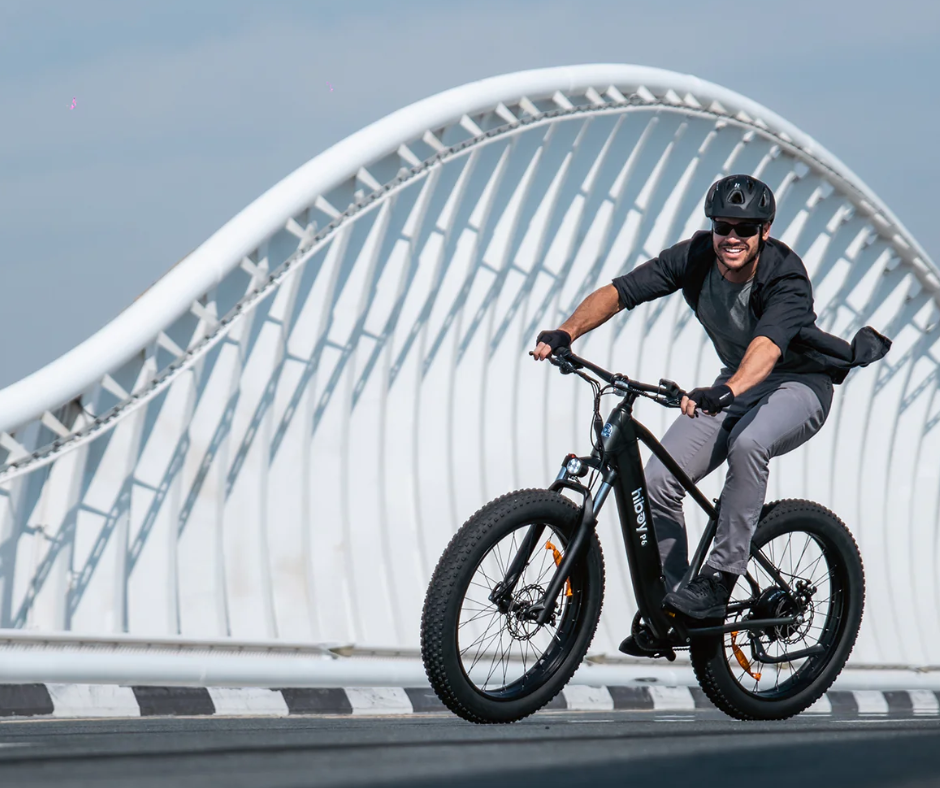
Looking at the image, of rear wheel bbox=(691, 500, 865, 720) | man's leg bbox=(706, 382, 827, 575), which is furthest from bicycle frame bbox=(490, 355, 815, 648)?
rear wheel bbox=(691, 500, 865, 720)

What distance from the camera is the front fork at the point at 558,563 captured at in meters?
4.43

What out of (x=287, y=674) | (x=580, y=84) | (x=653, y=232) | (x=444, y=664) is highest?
(x=580, y=84)

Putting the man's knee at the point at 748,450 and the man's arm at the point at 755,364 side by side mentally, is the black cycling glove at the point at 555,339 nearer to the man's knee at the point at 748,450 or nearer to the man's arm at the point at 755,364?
the man's arm at the point at 755,364

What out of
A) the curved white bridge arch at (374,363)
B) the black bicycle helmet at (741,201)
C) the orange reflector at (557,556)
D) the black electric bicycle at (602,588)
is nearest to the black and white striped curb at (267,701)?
the curved white bridge arch at (374,363)

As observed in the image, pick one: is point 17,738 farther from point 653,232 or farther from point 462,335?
point 653,232

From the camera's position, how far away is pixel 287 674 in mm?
6707

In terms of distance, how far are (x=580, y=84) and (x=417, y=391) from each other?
255 cm

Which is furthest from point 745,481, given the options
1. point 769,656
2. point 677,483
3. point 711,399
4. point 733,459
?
point 769,656

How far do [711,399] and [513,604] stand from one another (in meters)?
0.90

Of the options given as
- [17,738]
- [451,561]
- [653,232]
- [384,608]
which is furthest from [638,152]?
[17,738]

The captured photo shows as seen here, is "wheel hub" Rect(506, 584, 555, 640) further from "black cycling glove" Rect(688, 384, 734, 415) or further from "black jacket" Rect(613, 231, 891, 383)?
"black jacket" Rect(613, 231, 891, 383)

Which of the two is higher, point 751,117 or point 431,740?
point 751,117

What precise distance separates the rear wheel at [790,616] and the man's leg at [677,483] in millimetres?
286

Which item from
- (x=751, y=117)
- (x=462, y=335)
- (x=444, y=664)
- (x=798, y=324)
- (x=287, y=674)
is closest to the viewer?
(x=444, y=664)
